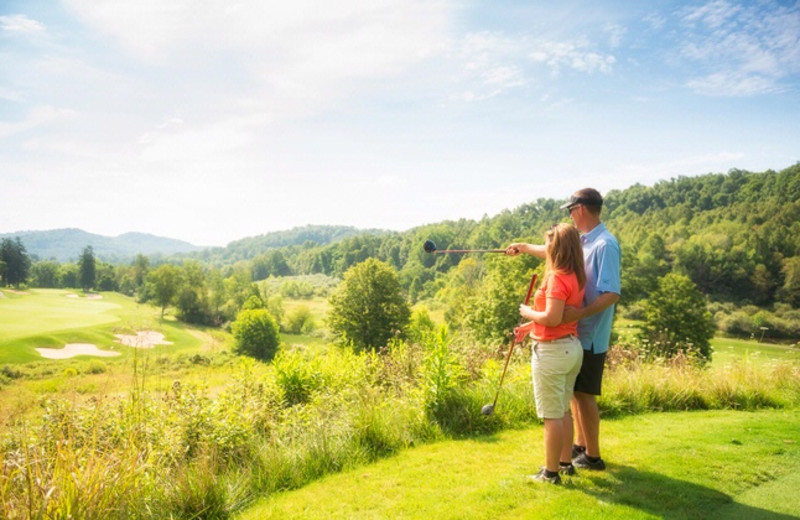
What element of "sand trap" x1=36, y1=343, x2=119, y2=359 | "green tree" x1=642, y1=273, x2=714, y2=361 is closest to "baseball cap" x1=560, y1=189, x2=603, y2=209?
"green tree" x1=642, y1=273, x2=714, y2=361

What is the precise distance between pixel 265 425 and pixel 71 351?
42.8m

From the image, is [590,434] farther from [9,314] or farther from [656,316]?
[9,314]

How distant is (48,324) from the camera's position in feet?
137

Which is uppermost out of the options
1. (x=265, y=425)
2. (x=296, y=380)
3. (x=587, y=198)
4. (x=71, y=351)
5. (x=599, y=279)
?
(x=587, y=198)

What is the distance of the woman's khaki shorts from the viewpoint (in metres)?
3.44

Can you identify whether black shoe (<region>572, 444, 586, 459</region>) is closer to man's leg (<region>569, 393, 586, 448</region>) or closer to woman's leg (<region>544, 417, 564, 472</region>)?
man's leg (<region>569, 393, 586, 448</region>)

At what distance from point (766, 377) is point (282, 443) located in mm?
7894

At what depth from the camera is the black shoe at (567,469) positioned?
3785 mm

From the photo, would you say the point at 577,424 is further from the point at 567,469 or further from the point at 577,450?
the point at 567,469

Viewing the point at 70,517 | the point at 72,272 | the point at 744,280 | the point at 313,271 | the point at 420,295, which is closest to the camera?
the point at 70,517

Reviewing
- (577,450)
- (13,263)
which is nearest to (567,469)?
(577,450)

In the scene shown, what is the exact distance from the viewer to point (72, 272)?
70188 mm

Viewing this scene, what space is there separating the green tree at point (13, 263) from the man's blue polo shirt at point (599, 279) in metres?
58.8

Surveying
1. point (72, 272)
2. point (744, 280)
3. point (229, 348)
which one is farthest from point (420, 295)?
point (72, 272)
